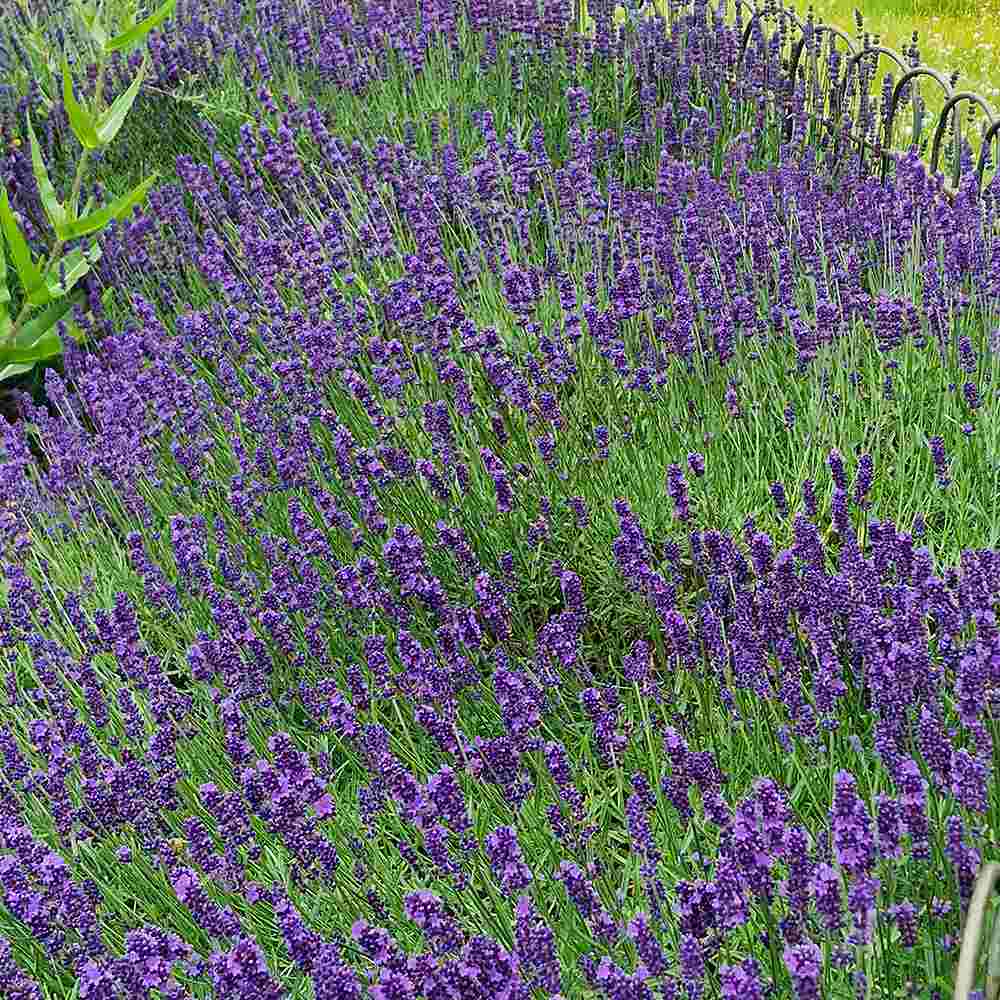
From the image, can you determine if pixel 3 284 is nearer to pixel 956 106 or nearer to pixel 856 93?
pixel 856 93

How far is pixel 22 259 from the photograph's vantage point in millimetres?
3176

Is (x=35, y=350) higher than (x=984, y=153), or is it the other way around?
(x=984, y=153)

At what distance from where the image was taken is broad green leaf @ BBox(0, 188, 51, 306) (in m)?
3.03

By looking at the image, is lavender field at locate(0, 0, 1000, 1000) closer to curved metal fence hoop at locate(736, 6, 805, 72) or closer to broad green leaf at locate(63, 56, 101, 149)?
curved metal fence hoop at locate(736, 6, 805, 72)

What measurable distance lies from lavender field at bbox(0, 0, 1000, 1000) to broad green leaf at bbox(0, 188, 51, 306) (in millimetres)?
363

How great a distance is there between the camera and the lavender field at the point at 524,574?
5.54 ft

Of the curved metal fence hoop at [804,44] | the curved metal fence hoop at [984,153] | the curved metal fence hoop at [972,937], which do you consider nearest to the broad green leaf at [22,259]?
the curved metal fence hoop at [984,153]

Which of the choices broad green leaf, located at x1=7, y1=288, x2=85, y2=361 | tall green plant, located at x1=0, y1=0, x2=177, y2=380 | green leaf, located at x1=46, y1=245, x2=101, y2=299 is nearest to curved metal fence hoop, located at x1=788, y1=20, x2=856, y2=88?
tall green plant, located at x1=0, y1=0, x2=177, y2=380

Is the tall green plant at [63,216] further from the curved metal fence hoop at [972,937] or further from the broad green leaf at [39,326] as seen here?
the curved metal fence hoop at [972,937]

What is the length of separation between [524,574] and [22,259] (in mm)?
1498

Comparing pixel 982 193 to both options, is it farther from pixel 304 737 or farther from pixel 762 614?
pixel 304 737

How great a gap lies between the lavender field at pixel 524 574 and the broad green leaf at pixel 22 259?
0.36 metres

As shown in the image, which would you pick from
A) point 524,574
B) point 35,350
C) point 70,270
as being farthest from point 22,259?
point 524,574

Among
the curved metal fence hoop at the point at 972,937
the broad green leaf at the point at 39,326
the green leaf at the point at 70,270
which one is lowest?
the broad green leaf at the point at 39,326
